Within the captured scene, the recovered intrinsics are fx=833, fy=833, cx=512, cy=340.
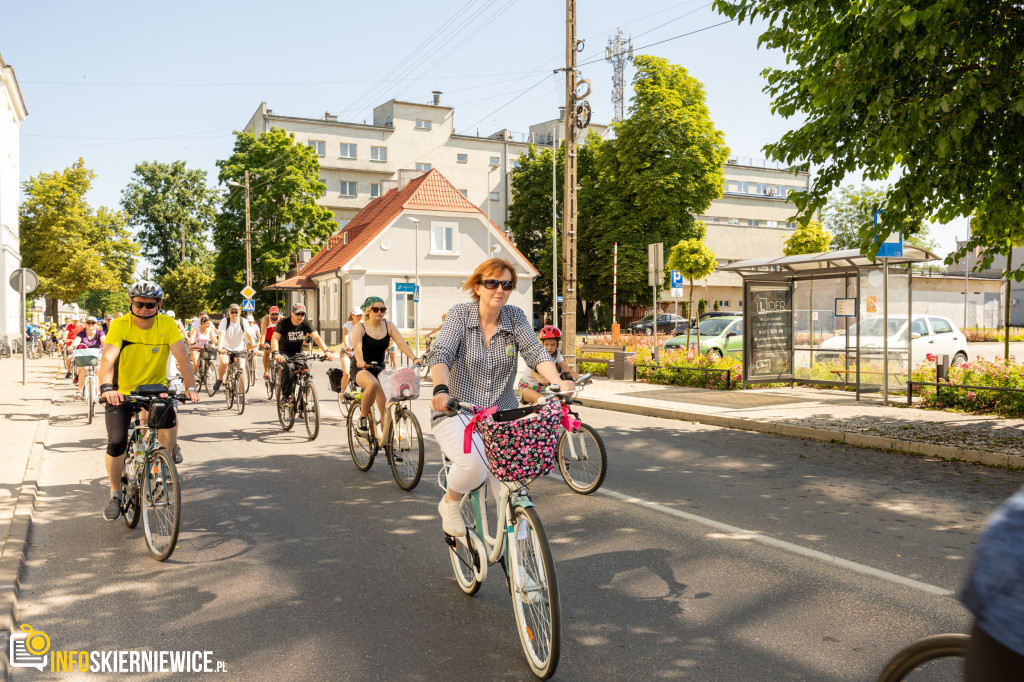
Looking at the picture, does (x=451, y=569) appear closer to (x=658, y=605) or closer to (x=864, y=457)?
(x=658, y=605)

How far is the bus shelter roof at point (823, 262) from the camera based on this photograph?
1397cm

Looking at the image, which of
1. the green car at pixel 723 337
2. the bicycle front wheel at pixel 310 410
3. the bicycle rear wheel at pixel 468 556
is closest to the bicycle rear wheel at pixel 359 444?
the bicycle front wheel at pixel 310 410

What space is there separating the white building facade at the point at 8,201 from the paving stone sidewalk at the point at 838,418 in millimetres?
32843

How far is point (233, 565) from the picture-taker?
212 inches

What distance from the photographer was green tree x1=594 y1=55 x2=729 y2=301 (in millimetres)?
46562

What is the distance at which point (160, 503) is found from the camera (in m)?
5.61

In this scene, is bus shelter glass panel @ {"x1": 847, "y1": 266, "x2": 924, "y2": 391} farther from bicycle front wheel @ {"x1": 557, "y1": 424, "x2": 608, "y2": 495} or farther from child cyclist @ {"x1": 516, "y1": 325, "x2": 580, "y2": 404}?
bicycle front wheel @ {"x1": 557, "y1": 424, "x2": 608, "y2": 495}

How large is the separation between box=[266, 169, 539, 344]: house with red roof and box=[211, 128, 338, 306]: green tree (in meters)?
7.00

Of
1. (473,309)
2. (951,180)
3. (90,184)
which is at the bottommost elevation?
(473,309)

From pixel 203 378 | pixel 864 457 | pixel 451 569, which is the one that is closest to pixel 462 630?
pixel 451 569

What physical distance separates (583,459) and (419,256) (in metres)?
38.3

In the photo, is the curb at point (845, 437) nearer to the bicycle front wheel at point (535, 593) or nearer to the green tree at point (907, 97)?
the green tree at point (907, 97)

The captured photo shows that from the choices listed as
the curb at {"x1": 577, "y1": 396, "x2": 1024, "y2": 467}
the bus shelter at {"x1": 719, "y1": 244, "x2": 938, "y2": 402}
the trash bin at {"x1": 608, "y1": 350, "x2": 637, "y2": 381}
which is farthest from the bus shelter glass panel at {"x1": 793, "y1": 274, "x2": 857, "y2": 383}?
the curb at {"x1": 577, "y1": 396, "x2": 1024, "y2": 467}

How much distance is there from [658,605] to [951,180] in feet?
→ 23.8
